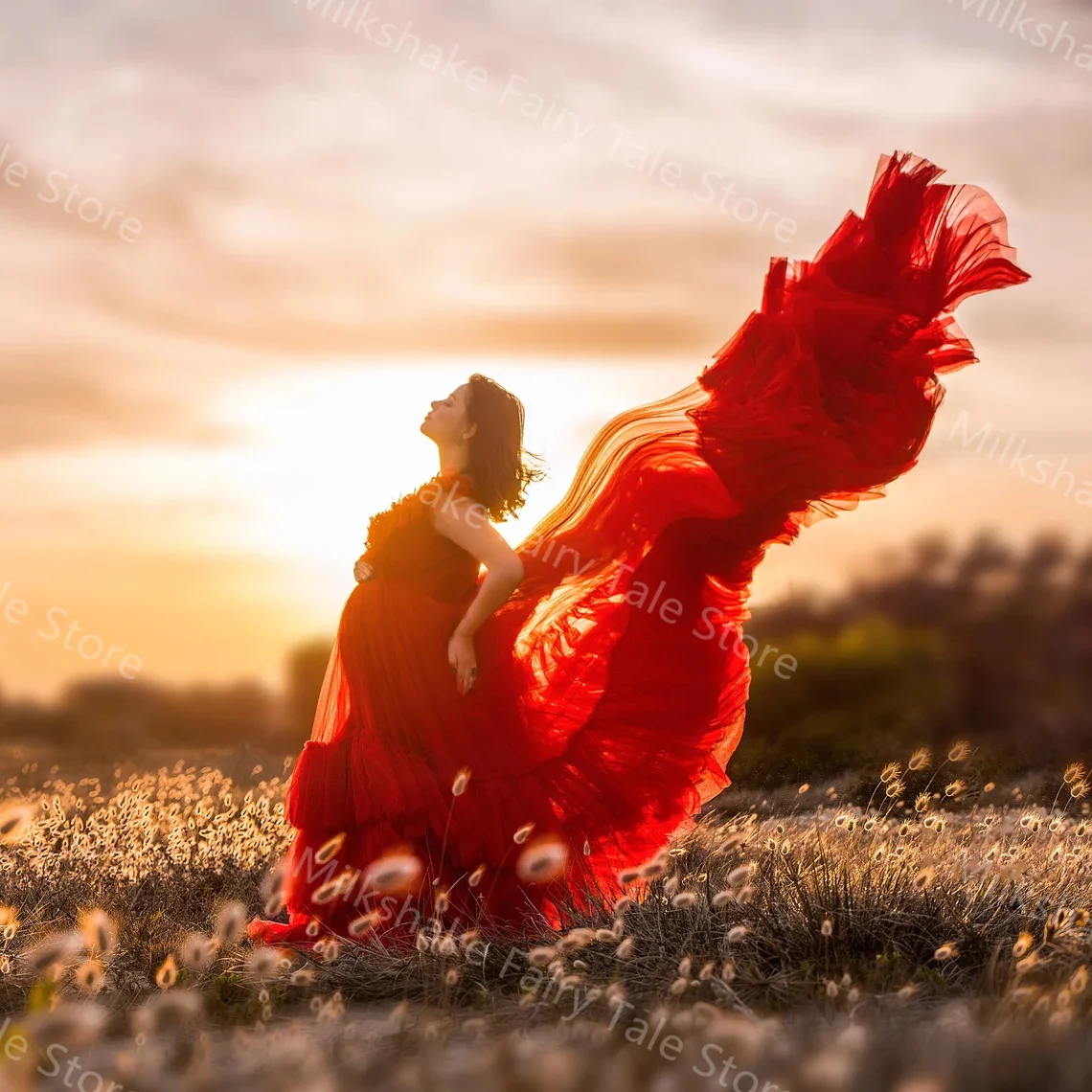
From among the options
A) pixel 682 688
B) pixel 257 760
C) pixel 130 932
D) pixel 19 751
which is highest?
pixel 682 688

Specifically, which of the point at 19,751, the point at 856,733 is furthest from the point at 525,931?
the point at 19,751

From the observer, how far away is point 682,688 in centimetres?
489

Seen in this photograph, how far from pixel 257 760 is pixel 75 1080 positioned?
34.9ft

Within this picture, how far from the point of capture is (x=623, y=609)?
485cm

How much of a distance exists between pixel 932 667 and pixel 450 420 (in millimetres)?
9076

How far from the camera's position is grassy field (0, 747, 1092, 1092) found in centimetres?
239

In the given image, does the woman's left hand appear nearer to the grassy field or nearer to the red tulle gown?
the red tulle gown

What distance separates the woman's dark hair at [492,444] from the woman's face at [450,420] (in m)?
0.03

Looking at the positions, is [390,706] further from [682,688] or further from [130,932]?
[130,932]

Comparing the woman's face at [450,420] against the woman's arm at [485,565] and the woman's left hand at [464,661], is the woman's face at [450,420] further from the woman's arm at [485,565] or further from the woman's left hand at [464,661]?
the woman's left hand at [464,661]

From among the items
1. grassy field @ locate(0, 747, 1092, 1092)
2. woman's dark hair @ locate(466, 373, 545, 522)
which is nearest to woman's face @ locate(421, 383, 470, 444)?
woman's dark hair @ locate(466, 373, 545, 522)

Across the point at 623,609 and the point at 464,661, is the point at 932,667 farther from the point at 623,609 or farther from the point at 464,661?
the point at 464,661

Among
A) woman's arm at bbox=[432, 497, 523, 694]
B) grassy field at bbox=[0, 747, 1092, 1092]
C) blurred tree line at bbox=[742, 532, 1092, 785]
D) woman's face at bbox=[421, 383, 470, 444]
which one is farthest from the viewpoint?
blurred tree line at bbox=[742, 532, 1092, 785]

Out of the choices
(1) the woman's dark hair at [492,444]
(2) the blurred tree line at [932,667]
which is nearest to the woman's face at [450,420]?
(1) the woman's dark hair at [492,444]
